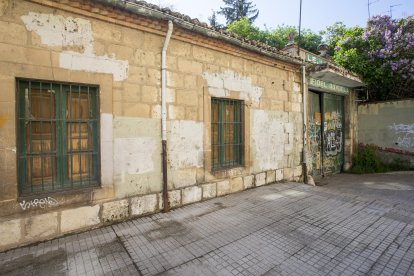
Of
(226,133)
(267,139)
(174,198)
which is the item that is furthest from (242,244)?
(267,139)

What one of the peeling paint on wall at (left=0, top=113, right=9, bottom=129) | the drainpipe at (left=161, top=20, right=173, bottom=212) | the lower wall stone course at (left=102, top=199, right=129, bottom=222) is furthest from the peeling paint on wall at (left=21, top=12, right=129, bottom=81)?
the lower wall stone course at (left=102, top=199, right=129, bottom=222)

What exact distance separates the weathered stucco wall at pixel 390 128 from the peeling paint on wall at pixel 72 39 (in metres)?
10.2

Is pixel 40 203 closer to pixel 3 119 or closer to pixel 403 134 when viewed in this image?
pixel 3 119

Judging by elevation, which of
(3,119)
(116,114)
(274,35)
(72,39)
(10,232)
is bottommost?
(10,232)

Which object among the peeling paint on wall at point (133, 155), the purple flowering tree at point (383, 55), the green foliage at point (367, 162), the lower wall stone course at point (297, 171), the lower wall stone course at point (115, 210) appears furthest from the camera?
the green foliage at point (367, 162)

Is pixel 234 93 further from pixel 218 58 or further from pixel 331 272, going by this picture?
pixel 331 272

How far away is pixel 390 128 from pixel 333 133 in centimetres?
240

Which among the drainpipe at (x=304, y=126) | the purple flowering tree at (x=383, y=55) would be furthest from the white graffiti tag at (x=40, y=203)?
the purple flowering tree at (x=383, y=55)

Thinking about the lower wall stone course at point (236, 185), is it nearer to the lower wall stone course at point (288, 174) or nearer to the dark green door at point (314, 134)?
the lower wall stone course at point (288, 174)

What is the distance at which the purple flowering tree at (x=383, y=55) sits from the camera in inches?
363

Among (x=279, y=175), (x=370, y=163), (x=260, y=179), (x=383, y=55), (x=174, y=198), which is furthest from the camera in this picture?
(x=370, y=163)

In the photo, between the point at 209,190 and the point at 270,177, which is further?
the point at 270,177

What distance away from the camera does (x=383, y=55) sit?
9.32 metres

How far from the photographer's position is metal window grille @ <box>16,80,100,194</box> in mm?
3330
